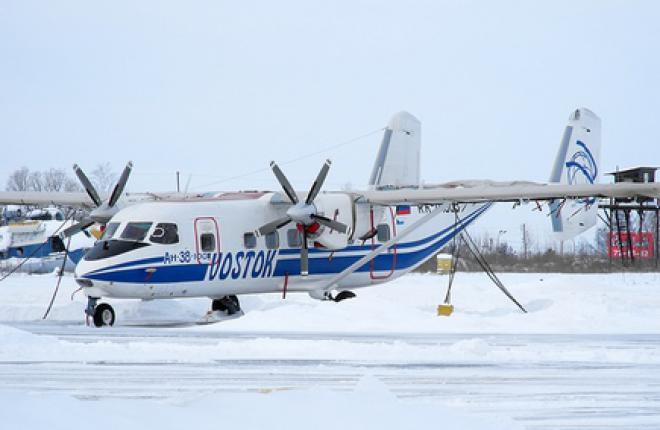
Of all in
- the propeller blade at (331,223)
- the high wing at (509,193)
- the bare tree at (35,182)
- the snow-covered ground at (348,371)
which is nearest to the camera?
the snow-covered ground at (348,371)

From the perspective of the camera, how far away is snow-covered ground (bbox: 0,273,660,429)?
326 inches

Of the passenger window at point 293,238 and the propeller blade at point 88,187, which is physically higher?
the propeller blade at point 88,187

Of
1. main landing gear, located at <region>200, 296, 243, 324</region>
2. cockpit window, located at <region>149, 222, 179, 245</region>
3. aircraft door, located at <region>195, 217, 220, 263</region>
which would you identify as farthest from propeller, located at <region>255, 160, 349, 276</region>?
cockpit window, located at <region>149, 222, 179, 245</region>

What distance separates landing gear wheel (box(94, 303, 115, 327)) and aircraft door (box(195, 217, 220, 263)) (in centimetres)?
245

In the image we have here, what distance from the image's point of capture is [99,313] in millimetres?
20219

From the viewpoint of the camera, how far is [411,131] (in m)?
29.5

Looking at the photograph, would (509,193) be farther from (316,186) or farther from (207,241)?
(207,241)

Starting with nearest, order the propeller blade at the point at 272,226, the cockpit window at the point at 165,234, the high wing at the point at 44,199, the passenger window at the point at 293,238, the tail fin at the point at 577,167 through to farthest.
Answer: the cockpit window at the point at 165,234
the propeller blade at the point at 272,226
the passenger window at the point at 293,238
the high wing at the point at 44,199
the tail fin at the point at 577,167

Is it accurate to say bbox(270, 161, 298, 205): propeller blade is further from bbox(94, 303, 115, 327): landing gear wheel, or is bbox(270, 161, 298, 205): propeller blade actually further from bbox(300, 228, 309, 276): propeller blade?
bbox(94, 303, 115, 327): landing gear wheel

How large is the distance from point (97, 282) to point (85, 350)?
6.13 m

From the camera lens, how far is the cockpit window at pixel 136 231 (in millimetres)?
20641

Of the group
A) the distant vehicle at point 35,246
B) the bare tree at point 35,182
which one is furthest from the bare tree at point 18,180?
the distant vehicle at point 35,246

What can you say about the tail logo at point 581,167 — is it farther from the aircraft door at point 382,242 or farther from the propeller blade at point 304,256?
the propeller blade at point 304,256

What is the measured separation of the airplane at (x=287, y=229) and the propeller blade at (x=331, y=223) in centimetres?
3
